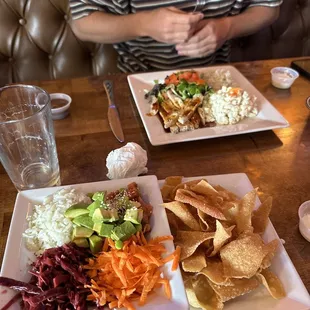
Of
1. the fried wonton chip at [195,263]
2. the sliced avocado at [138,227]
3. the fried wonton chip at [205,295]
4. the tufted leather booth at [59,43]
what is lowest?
the tufted leather booth at [59,43]

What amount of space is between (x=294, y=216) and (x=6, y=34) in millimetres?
1701

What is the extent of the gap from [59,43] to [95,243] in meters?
1.57

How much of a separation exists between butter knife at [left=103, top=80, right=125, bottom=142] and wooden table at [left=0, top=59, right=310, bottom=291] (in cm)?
2

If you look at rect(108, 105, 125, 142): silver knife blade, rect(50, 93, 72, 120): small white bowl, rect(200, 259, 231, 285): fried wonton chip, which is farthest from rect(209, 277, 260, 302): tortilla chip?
rect(50, 93, 72, 120): small white bowl

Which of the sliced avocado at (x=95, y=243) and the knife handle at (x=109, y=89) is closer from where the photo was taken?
the sliced avocado at (x=95, y=243)

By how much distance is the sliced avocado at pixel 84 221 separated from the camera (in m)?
0.79

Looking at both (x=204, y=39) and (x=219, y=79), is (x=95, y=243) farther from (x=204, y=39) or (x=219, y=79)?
(x=204, y=39)

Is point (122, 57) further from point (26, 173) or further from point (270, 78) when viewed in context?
point (26, 173)

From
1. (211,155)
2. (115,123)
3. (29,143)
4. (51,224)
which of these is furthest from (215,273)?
(115,123)

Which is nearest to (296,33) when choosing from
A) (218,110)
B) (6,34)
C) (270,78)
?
(270,78)

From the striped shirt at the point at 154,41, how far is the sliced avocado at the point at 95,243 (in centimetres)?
125

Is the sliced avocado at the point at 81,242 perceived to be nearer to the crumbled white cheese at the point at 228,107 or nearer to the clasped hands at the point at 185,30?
the crumbled white cheese at the point at 228,107

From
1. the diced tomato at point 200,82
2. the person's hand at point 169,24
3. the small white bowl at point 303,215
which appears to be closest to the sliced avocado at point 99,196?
the small white bowl at point 303,215

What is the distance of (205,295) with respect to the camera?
773 millimetres
